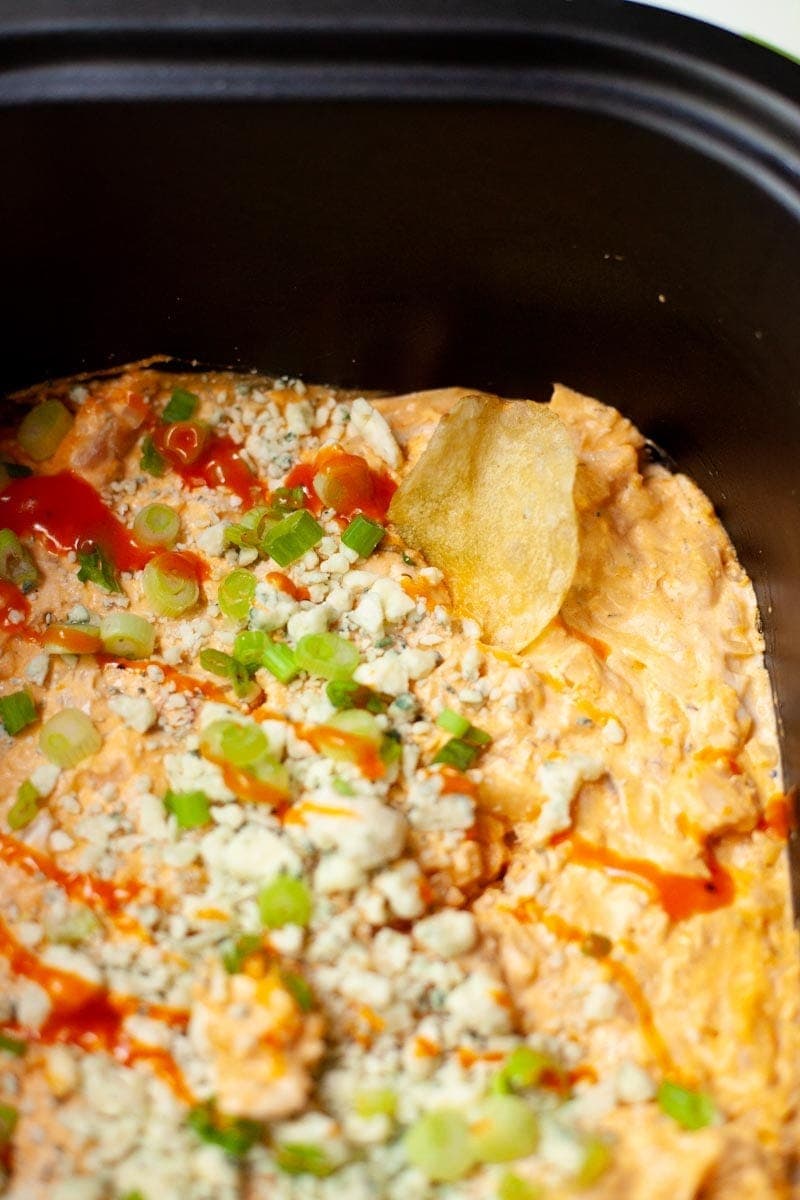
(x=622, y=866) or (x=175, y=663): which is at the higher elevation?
(x=622, y=866)

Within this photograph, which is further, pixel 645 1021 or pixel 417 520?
pixel 417 520

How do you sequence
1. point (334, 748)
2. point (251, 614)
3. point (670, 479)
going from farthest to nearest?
point (670, 479), point (251, 614), point (334, 748)

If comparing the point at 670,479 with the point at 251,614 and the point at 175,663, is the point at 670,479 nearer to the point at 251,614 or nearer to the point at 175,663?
the point at 251,614

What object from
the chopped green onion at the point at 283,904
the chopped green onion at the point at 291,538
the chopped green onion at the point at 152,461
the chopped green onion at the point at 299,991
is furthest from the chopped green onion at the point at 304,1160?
the chopped green onion at the point at 152,461

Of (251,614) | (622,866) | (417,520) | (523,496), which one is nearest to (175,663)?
(251,614)

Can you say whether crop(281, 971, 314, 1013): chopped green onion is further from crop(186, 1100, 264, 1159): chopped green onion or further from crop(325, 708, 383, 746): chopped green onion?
crop(325, 708, 383, 746): chopped green onion

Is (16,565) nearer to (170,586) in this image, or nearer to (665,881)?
(170,586)

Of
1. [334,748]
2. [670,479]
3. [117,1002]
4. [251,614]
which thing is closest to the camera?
[117,1002]

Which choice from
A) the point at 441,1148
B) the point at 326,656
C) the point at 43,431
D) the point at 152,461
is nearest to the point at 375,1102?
the point at 441,1148

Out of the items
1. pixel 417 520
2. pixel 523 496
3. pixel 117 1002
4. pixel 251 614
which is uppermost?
pixel 523 496
